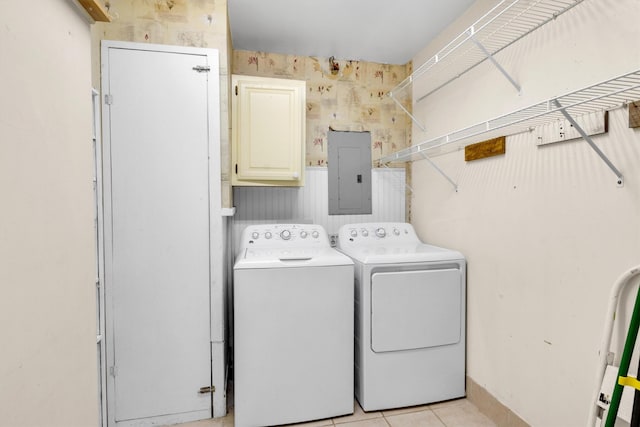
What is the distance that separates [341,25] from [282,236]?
1.57 meters

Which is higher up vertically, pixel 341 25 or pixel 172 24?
pixel 341 25

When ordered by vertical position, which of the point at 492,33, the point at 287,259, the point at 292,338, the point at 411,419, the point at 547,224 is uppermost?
the point at 492,33

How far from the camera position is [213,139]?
Result: 1980mm

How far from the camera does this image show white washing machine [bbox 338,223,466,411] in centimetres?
199

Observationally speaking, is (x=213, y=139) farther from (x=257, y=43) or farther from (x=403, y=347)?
(x=403, y=347)

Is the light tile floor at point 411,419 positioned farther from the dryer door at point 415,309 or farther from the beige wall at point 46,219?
the beige wall at point 46,219

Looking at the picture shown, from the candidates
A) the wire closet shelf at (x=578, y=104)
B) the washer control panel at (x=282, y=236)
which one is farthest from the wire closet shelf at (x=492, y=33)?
the washer control panel at (x=282, y=236)

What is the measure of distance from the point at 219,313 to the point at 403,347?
1.16 metres

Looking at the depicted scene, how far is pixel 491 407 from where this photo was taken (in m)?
1.94

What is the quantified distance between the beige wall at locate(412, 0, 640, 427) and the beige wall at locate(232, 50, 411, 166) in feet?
2.46

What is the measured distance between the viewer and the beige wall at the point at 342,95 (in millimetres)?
2729

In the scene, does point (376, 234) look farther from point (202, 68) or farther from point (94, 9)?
point (94, 9)

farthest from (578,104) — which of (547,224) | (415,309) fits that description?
(415,309)

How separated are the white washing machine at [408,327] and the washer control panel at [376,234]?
1.17 ft
